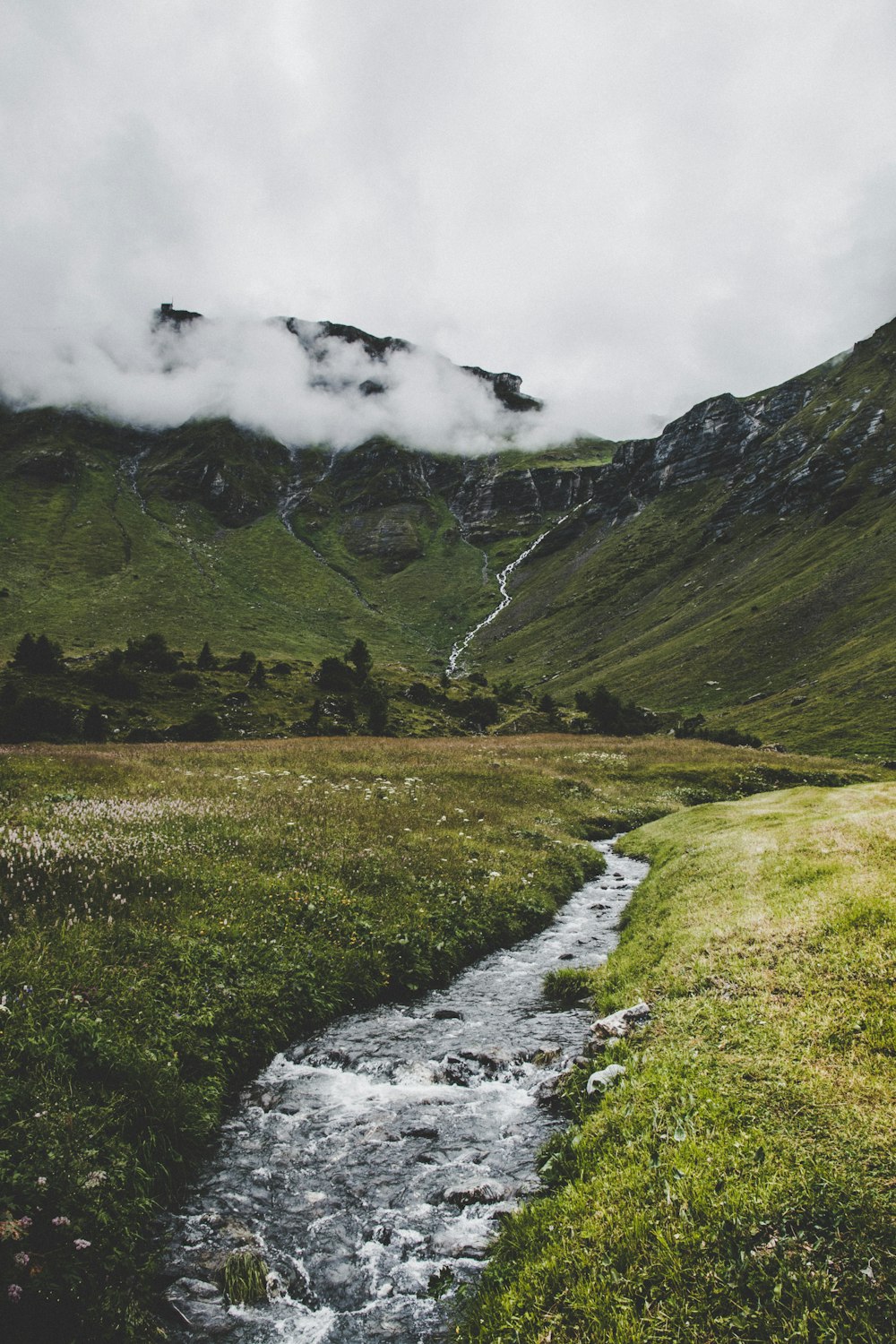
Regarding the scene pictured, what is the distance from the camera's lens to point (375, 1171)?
8367 mm

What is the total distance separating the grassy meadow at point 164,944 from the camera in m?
6.50

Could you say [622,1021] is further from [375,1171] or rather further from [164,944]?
[164,944]

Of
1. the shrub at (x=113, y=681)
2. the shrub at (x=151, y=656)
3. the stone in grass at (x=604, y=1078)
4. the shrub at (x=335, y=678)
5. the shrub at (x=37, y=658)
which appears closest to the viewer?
the stone in grass at (x=604, y=1078)

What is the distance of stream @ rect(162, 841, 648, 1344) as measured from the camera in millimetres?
6406

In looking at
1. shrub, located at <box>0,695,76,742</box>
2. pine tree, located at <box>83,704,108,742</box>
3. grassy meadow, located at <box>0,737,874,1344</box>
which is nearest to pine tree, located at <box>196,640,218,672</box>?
pine tree, located at <box>83,704,108,742</box>

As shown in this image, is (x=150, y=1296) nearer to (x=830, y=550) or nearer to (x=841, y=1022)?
(x=841, y=1022)

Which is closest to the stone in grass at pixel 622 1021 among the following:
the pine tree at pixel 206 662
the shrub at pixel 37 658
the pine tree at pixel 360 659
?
the shrub at pixel 37 658

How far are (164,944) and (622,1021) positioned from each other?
332 inches

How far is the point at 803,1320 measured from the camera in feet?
14.6

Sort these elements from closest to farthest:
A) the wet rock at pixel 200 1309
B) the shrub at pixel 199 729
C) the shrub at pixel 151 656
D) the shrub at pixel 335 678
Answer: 1. the wet rock at pixel 200 1309
2. the shrub at pixel 199 729
3. the shrub at pixel 151 656
4. the shrub at pixel 335 678

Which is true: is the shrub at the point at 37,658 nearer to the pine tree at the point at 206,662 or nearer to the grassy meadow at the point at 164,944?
the pine tree at the point at 206,662

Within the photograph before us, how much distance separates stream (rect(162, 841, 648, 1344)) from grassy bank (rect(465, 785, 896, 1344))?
2.67 feet

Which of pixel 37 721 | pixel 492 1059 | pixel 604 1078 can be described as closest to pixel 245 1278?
pixel 604 1078

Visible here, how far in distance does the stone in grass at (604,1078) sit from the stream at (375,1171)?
2.62 feet
